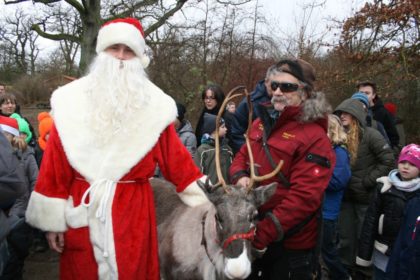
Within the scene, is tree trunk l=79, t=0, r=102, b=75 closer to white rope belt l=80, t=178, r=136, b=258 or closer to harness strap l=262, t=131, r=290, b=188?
white rope belt l=80, t=178, r=136, b=258

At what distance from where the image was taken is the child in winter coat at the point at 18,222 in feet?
10.9

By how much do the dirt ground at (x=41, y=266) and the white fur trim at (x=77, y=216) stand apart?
103 inches

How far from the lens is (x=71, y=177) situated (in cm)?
264

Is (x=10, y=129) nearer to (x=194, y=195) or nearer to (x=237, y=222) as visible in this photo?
(x=194, y=195)

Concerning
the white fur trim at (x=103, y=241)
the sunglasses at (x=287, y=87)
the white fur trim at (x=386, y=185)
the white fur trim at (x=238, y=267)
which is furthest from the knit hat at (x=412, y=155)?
the white fur trim at (x=103, y=241)

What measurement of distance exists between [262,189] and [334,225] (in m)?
2.35

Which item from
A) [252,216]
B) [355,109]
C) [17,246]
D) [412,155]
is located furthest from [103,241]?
[355,109]

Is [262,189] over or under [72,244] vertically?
over

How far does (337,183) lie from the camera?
14.0 feet

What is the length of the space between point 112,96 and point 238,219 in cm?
116

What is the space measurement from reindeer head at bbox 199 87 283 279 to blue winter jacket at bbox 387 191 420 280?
56.3 inches

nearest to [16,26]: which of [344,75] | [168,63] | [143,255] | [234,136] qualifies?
[168,63]

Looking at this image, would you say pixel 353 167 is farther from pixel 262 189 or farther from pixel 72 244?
pixel 72 244

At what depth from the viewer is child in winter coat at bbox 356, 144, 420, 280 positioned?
3.47 m
